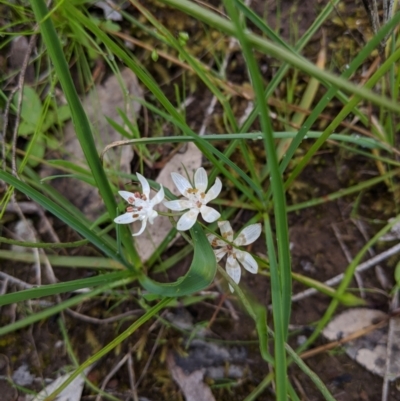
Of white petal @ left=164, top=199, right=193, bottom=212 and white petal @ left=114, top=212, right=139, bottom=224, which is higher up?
white petal @ left=164, top=199, right=193, bottom=212

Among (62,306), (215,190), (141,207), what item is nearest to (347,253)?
(215,190)

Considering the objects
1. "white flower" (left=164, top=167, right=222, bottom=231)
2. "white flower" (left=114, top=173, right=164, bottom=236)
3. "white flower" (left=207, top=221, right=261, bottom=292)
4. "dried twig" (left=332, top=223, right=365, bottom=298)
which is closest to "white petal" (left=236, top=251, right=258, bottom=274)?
"white flower" (left=207, top=221, right=261, bottom=292)

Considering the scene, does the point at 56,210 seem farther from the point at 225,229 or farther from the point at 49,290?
the point at 225,229

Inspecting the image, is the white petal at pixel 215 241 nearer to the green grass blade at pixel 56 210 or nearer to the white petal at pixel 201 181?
the white petal at pixel 201 181

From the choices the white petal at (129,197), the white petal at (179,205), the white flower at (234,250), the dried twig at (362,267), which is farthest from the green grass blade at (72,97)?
the dried twig at (362,267)

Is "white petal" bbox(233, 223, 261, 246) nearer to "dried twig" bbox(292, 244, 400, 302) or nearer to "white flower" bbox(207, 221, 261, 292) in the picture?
"white flower" bbox(207, 221, 261, 292)

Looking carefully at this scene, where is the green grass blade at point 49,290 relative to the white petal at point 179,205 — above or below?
below

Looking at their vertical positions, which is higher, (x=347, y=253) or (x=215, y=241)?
(x=215, y=241)

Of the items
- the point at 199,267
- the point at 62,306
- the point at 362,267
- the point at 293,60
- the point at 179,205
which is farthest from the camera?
the point at 362,267

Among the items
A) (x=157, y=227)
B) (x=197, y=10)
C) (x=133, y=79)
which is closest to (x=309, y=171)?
(x=157, y=227)
